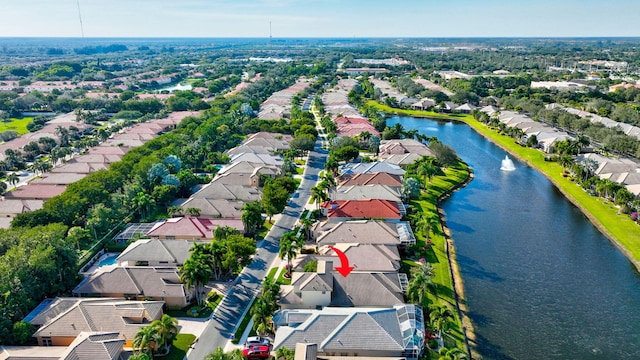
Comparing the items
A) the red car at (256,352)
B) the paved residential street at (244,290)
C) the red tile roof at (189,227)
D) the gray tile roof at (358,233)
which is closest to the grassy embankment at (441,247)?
the gray tile roof at (358,233)

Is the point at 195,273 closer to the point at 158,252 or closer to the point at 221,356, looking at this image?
the point at 158,252

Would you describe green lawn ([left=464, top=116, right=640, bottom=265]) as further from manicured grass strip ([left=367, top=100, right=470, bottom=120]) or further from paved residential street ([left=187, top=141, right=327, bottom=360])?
paved residential street ([left=187, top=141, right=327, bottom=360])

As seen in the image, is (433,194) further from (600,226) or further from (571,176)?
(571,176)

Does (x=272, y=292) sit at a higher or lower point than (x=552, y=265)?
higher

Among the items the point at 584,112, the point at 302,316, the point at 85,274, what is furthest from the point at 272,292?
the point at 584,112

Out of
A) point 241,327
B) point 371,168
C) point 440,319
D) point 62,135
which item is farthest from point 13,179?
point 440,319
